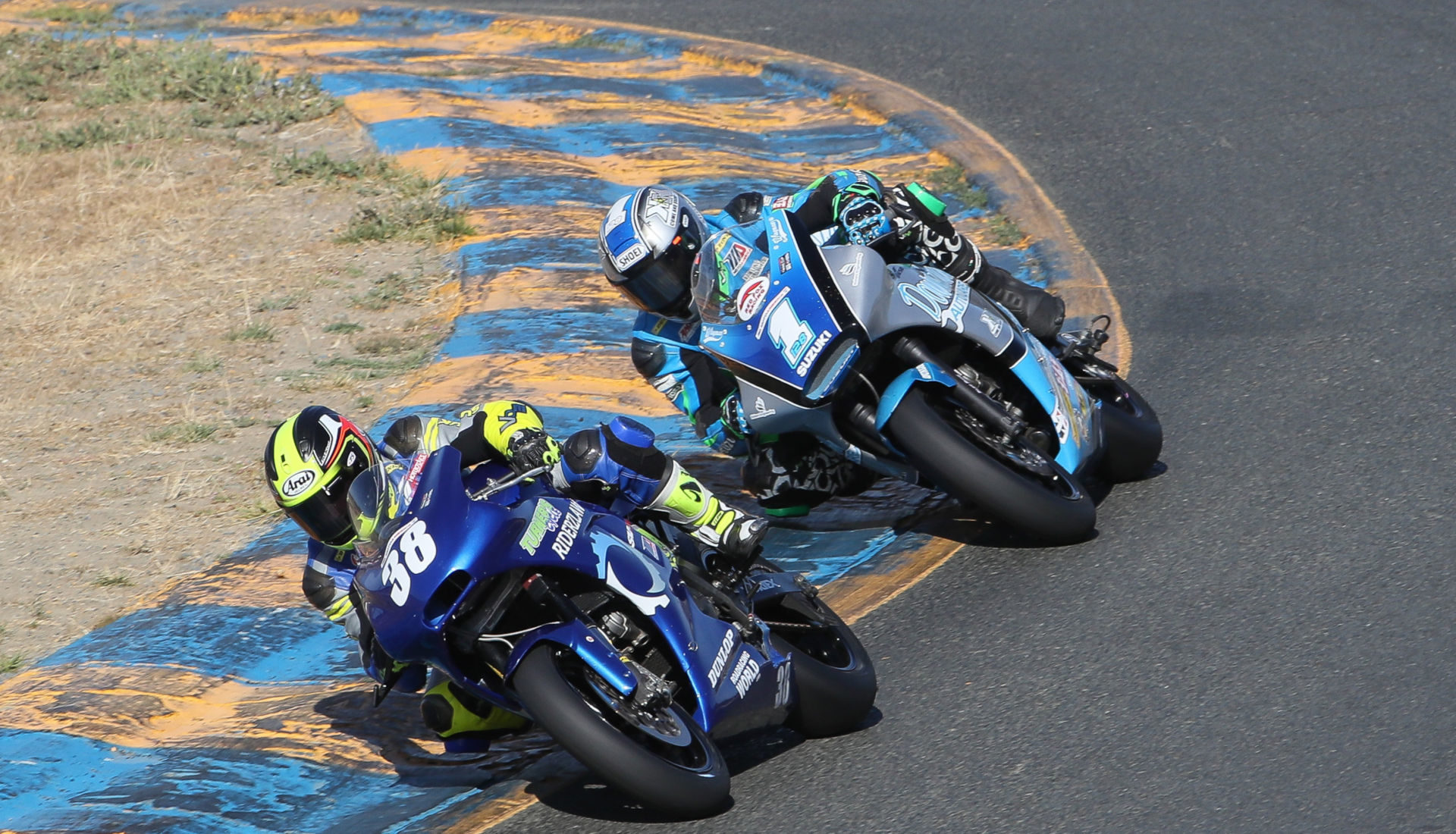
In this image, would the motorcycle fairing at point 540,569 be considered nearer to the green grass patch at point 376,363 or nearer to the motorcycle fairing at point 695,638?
the motorcycle fairing at point 695,638

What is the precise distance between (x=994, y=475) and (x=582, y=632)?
1756 millimetres

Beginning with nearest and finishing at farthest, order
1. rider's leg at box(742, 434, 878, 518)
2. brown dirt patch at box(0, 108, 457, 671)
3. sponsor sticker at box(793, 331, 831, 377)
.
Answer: sponsor sticker at box(793, 331, 831, 377) → rider's leg at box(742, 434, 878, 518) → brown dirt patch at box(0, 108, 457, 671)

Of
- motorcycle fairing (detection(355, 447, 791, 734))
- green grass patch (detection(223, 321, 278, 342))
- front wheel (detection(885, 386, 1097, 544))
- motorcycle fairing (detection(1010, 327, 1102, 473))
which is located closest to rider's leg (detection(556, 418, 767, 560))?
motorcycle fairing (detection(355, 447, 791, 734))

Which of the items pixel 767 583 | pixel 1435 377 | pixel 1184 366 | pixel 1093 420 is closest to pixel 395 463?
pixel 767 583

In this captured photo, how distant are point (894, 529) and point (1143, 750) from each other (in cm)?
206

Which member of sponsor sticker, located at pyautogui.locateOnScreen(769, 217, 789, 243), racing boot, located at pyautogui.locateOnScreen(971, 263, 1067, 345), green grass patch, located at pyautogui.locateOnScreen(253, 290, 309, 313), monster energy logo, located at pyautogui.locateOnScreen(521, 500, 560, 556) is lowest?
green grass patch, located at pyautogui.locateOnScreen(253, 290, 309, 313)

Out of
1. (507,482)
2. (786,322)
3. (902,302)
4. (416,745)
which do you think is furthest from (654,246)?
(416,745)

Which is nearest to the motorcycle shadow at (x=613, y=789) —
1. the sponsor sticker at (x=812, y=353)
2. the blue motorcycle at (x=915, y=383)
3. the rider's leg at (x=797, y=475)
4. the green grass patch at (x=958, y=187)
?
the blue motorcycle at (x=915, y=383)

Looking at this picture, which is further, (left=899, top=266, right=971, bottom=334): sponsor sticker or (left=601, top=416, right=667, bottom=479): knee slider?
(left=899, top=266, right=971, bottom=334): sponsor sticker

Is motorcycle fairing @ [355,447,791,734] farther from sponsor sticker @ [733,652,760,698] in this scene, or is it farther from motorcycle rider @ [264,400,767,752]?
motorcycle rider @ [264,400,767,752]

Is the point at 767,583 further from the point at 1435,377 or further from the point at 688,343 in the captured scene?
the point at 1435,377

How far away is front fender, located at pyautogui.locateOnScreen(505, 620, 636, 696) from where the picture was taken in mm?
4270

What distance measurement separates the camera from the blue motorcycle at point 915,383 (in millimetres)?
5566

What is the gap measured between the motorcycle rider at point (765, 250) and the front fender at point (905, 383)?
791 mm
